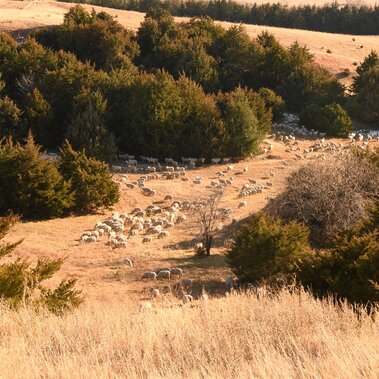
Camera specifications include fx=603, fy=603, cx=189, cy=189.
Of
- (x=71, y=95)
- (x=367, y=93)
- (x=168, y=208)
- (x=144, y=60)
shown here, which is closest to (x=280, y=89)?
(x=367, y=93)

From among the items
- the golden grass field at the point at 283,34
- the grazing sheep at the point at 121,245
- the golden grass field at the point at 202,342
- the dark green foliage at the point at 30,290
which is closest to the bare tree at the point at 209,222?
the grazing sheep at the point at 121,245

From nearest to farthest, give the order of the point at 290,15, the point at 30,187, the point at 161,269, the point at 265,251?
the point at 265,251 < the point at 161,269 < the point at 30,187 < the point at 290,15

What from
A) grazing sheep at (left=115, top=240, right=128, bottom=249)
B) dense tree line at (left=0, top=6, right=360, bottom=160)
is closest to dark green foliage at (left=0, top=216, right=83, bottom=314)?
grazing sheep at (left=115, top=240, right=128, bottom=249)

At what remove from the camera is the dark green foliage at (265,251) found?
12.3m

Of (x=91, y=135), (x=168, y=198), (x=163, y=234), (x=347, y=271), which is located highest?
(x=347, y=271)

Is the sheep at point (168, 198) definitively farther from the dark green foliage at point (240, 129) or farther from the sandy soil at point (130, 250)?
the dark green foliage at point (240, 129)

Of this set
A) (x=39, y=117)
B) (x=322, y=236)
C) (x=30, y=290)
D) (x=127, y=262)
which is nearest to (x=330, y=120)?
(x=39, y=117)

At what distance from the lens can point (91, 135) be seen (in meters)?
24.9

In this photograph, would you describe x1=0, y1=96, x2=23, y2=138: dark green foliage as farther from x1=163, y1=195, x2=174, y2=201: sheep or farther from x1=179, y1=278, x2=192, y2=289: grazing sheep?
x1=179, y1=278, x2=192, y2=289: grazing sheep

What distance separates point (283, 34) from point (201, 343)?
48.2 metres

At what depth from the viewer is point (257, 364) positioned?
5.47 m

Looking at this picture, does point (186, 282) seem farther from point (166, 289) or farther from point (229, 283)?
point (229, 283)

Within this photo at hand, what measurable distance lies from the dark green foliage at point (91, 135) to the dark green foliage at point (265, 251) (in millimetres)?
12784

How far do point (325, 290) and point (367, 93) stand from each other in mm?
28804
